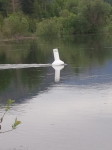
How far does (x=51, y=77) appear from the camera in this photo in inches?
1017

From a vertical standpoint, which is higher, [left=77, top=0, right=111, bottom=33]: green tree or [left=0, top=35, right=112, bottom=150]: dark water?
[left=77, top=0, right=111, bottom=33]: green tree

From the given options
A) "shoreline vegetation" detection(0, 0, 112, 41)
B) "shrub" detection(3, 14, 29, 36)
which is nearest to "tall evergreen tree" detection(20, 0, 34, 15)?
"shoreline vegetation" detection(0, 0, 112, 41)

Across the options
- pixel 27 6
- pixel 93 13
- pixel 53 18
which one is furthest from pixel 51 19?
pixel 27 6

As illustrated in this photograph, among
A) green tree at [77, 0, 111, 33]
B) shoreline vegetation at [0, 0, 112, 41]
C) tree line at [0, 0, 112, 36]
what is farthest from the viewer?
green tree at [77, 0, 111, 33]

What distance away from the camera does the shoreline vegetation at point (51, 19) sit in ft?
280

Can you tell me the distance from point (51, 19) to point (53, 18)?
19.8 ft

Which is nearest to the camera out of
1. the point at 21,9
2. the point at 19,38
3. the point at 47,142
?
the point at 47,142

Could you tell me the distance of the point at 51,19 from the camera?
3708 inches

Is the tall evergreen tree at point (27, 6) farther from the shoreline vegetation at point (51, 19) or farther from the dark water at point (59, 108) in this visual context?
the dark water at point (59, 108)

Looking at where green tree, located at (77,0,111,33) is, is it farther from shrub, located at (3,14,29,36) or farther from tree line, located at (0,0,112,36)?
shrub, located at (3,14,29,36)

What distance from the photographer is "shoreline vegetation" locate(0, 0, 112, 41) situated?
85375 mm

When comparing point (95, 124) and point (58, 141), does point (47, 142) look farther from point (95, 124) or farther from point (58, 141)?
point (95, 124)

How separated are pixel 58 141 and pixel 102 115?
10.7 ft

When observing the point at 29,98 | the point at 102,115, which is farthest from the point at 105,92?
the point at 102,115
